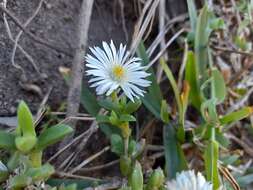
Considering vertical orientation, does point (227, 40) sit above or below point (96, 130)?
above

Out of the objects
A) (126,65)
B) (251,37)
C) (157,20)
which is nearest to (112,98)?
(126,65)

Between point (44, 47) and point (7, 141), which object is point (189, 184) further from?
point (44, 47)

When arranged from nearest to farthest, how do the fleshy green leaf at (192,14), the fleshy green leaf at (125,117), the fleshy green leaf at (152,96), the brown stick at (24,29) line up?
the fleshy green leaf at (125,117) → the brown stick at (24,29) → the fleshy green leaf at (152,96) → the fleshy green leaf at (192,14)

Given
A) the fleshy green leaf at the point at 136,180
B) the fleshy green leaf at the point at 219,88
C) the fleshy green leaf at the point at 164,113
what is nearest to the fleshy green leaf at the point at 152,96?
the fleshy green leaf at the point at 164,113

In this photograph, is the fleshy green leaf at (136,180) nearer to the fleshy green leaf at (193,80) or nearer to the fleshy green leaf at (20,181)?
the fleshy green leaf at (20,181)

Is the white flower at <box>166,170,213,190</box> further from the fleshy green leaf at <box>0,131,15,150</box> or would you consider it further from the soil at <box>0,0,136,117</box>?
the soil at <box>0,0,136,117</box>

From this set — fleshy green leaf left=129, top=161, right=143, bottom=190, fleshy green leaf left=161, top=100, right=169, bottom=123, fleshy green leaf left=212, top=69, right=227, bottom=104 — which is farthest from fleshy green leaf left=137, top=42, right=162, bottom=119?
fleshy green leaf left=129, top=161, right=143, bottom=190

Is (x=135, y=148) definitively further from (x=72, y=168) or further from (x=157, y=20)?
Result: (x=157, y=20)
